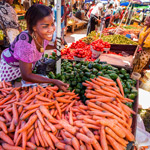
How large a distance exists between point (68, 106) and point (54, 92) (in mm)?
267

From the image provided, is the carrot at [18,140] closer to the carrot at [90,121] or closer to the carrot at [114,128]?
the carrot at [90,121]

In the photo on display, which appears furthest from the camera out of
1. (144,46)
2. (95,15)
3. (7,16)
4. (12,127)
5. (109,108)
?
(95,15)

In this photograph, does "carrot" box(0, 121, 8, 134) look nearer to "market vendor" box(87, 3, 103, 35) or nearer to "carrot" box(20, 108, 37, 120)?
"carrot" box(20, 108, 37, 120)

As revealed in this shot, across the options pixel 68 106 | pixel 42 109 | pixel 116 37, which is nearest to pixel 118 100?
pixel 68 106

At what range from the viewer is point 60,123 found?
1.27m

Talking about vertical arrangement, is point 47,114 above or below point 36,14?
below

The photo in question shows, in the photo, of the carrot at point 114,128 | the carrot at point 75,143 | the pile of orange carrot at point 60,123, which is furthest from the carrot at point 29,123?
the carrot at point 114,128

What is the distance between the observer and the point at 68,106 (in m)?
1.57

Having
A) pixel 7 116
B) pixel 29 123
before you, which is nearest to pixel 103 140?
pixel 29 123

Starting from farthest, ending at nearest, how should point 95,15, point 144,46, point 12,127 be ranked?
1. point 95,15
2. point 144,46
3. point 12,127

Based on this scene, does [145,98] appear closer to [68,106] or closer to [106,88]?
[106,88]

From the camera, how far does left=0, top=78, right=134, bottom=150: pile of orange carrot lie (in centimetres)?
113

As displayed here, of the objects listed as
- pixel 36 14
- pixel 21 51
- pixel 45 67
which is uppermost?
pixel 36 14

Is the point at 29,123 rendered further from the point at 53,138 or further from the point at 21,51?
the point at 21,51
